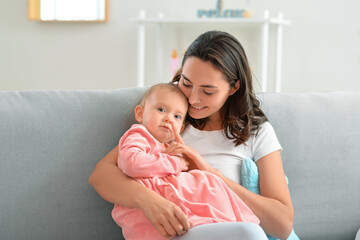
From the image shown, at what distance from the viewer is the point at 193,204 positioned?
1.17 metres

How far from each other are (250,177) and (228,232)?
0.35 meters

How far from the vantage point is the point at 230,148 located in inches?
56.9

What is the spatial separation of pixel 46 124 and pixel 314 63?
2.86m

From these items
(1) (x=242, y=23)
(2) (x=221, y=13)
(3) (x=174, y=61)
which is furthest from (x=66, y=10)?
(1) (x=242, y=23)

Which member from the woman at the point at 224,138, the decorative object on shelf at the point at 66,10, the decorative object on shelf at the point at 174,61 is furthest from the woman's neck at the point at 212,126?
the decorative object on shelf at the point at 66,10

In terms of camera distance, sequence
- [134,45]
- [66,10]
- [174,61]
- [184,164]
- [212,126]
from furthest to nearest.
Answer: [66,10] → [134,45] → [174,61] → [212,126] → [184,164]

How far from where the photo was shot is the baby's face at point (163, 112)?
132 centimetres

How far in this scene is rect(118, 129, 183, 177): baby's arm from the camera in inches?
46.8

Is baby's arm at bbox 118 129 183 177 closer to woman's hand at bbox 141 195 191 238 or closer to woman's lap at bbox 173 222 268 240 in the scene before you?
woman's hand at bbox 141 195 191 238

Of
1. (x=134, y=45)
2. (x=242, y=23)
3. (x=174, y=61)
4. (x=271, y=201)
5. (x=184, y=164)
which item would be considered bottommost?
(x=271, y=201)

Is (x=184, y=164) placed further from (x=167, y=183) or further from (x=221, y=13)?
(x=221, y=13)

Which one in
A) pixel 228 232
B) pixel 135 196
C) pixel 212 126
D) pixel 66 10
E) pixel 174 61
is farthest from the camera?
pixel 66 10

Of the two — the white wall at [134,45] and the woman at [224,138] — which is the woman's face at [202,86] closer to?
the woman at [224,138]

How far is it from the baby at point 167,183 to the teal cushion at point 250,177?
15 cm
